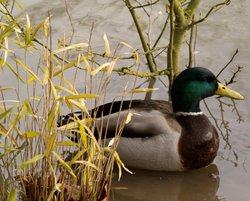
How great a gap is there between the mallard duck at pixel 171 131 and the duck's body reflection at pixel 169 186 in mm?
67

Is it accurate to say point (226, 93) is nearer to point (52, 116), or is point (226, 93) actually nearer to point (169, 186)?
point (169, 186)

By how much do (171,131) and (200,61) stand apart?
1.71m

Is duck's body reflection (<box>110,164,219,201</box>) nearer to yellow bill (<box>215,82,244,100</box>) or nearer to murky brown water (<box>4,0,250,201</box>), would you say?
murky brown water (<box>4,0,250,201</box>)

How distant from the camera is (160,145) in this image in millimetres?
4953

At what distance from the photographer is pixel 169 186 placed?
16.1ft

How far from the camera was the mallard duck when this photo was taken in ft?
16.3

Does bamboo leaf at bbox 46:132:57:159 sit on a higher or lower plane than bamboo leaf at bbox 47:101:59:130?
lower

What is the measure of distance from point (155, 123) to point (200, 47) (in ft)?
6.74

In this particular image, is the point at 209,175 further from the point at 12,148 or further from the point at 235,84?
the point at 12,148

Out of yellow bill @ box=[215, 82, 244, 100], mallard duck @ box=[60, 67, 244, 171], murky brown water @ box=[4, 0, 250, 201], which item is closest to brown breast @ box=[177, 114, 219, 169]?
mallard duck @ box=[60, 67, 244, 171]

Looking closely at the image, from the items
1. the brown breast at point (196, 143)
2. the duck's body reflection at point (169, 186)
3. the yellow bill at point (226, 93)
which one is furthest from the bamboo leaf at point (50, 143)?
the yellow bill at point (226, 93)

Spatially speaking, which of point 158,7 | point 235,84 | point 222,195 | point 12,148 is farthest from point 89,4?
point 12,148

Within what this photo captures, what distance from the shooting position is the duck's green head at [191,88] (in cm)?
515

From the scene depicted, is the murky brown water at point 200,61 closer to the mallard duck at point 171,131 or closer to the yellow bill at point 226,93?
the mallard duck at point 171,131
